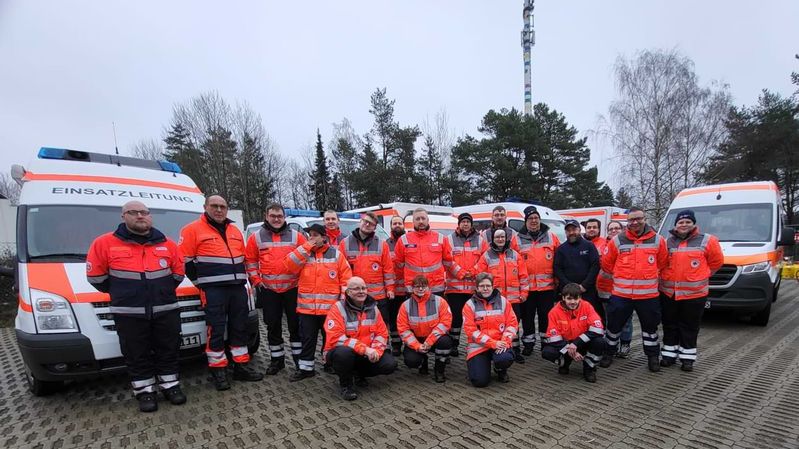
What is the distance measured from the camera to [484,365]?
12.8 ft

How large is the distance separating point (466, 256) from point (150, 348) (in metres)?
3.53

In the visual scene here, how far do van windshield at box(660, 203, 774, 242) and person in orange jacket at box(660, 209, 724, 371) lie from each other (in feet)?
7.96

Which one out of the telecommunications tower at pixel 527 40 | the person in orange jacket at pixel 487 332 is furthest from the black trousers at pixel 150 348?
the telecommunications tower at pixel 527 40

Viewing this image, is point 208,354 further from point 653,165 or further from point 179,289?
point 653,165

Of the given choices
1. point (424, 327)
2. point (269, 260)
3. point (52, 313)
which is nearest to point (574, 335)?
point (424, 327)

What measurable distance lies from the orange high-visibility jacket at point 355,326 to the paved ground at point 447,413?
0.51 m

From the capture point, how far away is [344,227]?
25.9 ft

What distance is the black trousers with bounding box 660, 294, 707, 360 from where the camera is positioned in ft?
13.8

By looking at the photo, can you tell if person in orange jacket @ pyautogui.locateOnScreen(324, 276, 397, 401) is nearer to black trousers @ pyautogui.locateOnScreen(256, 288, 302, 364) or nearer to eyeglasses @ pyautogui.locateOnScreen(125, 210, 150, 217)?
black trousers @ pyautogui.locateOnScreen(256, 288, 302, 364)

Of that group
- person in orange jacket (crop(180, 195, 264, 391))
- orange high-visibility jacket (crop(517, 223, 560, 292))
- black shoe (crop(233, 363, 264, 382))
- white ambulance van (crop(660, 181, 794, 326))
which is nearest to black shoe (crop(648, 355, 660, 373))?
orange high-visibility jacket (crop(517, 223, 560, 292))

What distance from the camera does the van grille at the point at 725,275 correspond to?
5.83 metres

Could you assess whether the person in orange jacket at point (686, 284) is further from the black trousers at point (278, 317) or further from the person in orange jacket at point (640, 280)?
the black trousers at point (278, 317)

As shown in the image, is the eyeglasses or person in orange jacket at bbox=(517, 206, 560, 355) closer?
the eyeglasses

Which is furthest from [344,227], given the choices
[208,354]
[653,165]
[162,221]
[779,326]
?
[653,165]
